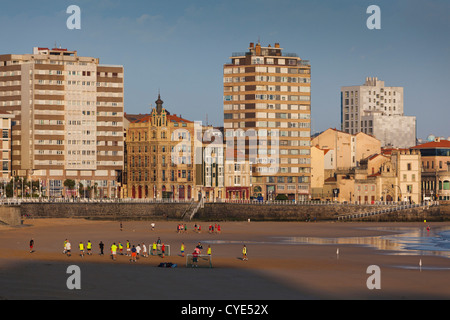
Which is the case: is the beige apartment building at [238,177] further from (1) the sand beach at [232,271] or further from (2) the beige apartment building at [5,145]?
(1) the sand beach at [232,271]

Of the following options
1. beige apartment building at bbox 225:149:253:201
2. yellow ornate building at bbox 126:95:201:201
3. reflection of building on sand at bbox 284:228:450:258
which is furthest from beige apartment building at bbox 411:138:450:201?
reflection of building on sand at bbox 284:228:450:258

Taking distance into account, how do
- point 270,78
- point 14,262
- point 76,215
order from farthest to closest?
point 270,78
point 76,215
point 14,262

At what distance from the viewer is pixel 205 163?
174 meters

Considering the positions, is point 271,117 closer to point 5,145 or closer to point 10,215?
point 5,145

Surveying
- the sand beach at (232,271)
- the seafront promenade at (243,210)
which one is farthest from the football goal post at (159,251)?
the seafront promenade at (243,210)

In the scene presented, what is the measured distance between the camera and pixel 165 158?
574ft

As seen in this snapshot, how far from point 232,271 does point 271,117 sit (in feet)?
391

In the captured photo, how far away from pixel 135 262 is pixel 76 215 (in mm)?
73834

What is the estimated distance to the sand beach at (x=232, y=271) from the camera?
51753mm

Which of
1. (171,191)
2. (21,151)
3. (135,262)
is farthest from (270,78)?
(135,262)

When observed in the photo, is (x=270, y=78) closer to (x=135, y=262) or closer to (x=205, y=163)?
(x=205, y=163)

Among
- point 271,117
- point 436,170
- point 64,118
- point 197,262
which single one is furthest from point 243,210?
point 197,262

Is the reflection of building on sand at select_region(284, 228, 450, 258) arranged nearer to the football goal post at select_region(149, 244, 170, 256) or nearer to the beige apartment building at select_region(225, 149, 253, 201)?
the football goal post at select_region(149, 244, 170, 256)
